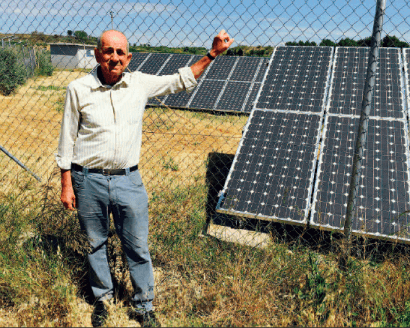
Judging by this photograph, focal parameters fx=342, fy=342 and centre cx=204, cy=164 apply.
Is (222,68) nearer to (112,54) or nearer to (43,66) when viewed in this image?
(112,54)

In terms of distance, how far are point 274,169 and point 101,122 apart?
245 centimetres

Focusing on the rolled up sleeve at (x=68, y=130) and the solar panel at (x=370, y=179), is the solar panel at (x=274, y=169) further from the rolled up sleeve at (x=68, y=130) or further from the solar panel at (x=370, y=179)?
the rolled up sleeve at (x=68, y=130)

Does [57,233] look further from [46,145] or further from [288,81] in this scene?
[46,145]

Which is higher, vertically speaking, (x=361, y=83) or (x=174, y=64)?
(x=174, y=64)

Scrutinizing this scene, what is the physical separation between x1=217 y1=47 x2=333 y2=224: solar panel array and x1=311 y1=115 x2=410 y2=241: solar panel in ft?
0.60

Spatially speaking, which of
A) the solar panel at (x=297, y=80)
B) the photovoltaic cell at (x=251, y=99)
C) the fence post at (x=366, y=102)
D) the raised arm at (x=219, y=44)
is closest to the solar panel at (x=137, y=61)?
the photovoltaic cell at (x=251, y=99)

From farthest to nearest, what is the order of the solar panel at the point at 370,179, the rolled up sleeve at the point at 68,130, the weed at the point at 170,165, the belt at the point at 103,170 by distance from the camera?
the weed at the point at 170,165 < the solar panel at the point at 370,179 < the belt at the point at 103,170 < the rolled up sleeve at the point at 68,130

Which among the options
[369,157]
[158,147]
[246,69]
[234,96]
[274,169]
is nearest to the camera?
[369,157]

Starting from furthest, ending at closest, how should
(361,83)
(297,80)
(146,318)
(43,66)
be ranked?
1. (43,66)
2. (297,80)
3. (361,83)
4. (146,318)

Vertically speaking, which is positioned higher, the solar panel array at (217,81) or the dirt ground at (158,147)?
the solar panel array at (217,81)

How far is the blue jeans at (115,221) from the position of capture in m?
2.74

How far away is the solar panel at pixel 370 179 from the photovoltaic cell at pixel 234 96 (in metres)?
6.24

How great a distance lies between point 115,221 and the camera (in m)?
2.90

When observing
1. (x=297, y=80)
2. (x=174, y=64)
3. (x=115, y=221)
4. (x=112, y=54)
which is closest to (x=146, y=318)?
(x=115, y=221)
